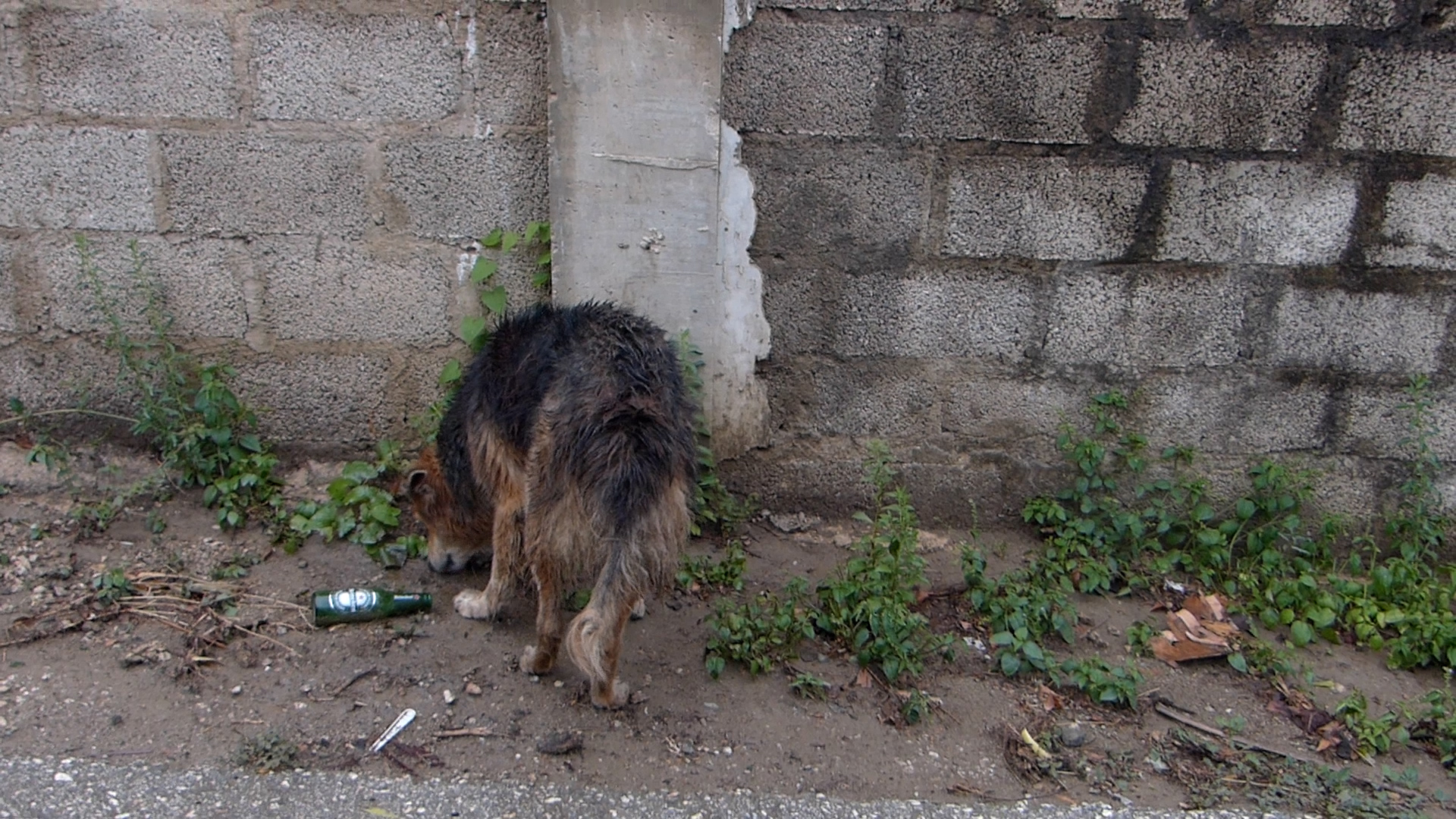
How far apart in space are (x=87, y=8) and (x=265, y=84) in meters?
Result: 0.63

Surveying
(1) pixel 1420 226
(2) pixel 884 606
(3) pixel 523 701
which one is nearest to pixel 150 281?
(3) pixel 523 701

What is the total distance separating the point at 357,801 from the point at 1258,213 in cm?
346

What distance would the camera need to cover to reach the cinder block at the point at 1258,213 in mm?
3527

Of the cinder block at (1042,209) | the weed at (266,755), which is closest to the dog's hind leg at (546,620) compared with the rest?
the weed at (266,755)

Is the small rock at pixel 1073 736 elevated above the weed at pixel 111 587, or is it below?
below

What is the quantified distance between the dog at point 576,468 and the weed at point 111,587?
973 mm

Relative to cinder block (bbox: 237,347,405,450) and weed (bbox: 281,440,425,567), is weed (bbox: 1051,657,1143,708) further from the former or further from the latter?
cinder block (bbox: 237,347,405,450)

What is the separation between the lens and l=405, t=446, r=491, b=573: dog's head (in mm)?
3426

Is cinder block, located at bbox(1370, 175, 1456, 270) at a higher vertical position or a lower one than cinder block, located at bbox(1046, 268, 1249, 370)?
higher

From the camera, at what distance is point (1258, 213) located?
11.7ft

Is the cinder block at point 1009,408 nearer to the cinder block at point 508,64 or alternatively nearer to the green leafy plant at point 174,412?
the cinder block at point 508,64

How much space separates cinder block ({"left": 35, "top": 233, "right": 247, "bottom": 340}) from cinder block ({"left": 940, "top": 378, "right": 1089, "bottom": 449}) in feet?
8.94

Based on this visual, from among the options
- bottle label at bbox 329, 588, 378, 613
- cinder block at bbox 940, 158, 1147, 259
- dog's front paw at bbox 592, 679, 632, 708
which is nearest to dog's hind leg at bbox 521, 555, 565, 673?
dog's front paw at bbox 592, 679, 632, 708

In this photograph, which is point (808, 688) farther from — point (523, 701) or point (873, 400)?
point (873, 400)
